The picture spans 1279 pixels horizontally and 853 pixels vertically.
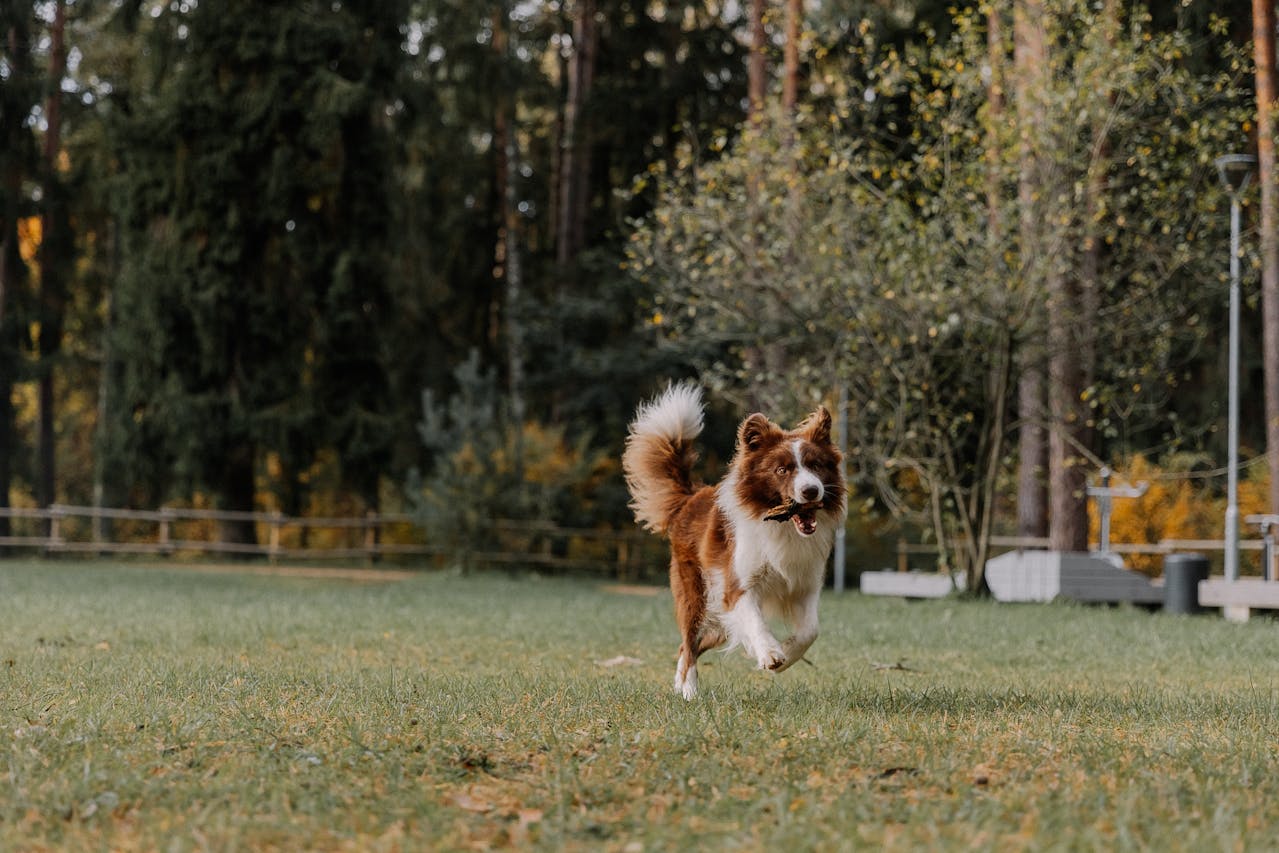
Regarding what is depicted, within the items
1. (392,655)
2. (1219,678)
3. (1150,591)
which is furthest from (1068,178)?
(392,655)

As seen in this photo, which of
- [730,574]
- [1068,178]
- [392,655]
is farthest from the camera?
[1068,178]

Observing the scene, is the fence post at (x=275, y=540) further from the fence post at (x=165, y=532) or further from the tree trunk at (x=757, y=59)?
the tree trunk at (x=757, y=59)

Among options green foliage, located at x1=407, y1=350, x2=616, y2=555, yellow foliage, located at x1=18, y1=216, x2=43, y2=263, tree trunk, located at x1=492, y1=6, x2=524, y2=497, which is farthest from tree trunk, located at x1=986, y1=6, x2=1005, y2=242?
yellow foliage, located at x1=18, y1=216, x2=43, y2=263

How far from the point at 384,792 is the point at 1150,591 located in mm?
17796

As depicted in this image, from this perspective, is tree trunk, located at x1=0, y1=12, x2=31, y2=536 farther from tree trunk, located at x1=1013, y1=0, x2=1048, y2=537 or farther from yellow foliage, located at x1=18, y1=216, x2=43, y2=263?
tree trunk, located at x1=1013, y1=0, x2=1048, y2=537

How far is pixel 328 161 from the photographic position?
33281 mm

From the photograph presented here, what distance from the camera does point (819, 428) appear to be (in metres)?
8.25

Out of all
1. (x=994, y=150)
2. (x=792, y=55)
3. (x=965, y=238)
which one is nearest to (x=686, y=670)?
(x=965, y=238)

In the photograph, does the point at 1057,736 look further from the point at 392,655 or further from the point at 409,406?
the point at 409,406

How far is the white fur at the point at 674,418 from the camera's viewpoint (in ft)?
29.7

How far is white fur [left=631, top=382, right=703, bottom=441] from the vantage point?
29.7ft

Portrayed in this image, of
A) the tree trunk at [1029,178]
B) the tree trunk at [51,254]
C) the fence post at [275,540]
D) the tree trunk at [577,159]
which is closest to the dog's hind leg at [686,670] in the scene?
the tree trunk at [1029,178]

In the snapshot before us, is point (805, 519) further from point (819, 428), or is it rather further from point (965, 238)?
point (965, 238)

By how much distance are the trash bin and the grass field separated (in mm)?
6938
